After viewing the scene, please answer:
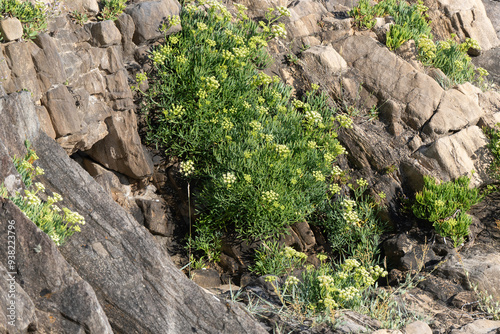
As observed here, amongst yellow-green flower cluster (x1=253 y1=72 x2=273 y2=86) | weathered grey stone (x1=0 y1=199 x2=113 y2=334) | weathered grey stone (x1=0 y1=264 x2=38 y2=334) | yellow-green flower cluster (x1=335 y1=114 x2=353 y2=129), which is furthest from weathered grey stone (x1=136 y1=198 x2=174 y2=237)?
weathered grey stone (x1=0 y1=264 x2=38 y2=334)

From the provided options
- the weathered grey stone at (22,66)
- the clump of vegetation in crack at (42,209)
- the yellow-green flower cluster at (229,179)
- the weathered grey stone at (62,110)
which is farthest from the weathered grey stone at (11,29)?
the yellow-green flower cluster at (229,179)

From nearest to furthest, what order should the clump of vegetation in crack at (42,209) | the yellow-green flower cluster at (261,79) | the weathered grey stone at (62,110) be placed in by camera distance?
the clump of vegetation in crack at (42,209), the weathered grey stone at (62,110), the yellow-green flower cluster at (261,79)

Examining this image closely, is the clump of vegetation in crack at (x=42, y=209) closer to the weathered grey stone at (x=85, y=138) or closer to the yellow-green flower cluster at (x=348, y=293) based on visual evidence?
the weathered grey stone at (x=85, y=138)

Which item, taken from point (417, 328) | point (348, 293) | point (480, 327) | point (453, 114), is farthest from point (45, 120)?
point (453, 114)

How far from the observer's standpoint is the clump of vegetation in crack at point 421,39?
831 cm

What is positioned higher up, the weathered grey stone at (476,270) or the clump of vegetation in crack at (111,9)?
the clump of vegetation in crack at (111,9)

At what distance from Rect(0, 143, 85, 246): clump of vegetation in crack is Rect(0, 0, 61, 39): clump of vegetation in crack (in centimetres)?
180

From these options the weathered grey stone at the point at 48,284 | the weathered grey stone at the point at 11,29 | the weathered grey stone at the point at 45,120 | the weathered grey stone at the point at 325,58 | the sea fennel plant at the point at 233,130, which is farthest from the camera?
the weathered grey stone at the point at 325,58

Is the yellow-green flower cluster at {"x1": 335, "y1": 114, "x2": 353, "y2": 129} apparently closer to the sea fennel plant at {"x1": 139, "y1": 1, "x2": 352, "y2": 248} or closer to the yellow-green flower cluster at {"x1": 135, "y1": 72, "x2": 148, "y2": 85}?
the sea fennel plant at {"x1": 139, "y1": 1, "x2": 352, "y2": 248}

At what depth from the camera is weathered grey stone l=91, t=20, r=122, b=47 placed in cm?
627

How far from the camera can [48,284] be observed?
A: 348 cm

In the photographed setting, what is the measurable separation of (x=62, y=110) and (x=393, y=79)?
213 inches

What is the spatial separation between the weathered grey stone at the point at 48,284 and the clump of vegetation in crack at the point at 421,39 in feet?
22.5

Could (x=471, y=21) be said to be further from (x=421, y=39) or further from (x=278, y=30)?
(x=278, y=30)
